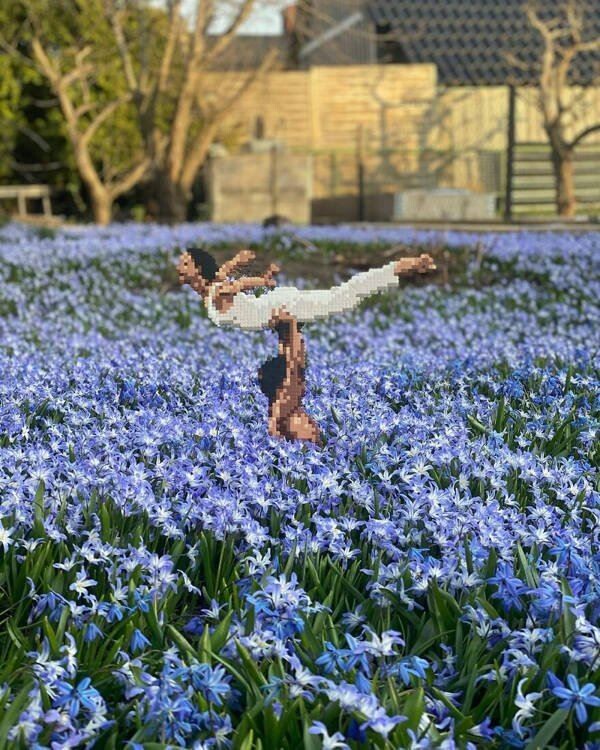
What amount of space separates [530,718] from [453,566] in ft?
1.51

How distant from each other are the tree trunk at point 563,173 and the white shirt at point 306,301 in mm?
14981

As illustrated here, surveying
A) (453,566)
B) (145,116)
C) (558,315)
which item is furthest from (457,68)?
(453,566)

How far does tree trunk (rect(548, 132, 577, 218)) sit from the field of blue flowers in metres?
13.9

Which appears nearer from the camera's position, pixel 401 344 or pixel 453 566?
pixel 453 566

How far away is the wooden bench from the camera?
2189 centimetres

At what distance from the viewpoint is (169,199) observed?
17516 mm

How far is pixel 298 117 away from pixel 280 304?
69.6ft

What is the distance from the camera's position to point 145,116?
16656 mm

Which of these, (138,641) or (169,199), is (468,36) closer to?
(169,199)

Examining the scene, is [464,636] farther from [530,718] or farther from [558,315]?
[558,315]

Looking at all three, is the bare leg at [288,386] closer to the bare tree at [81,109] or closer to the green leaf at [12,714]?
the green leaf at [12,714]

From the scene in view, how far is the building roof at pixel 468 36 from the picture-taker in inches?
977

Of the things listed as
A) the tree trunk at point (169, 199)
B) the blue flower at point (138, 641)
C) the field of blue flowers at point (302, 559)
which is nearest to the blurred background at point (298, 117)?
the tree trunk at point (169, 199)

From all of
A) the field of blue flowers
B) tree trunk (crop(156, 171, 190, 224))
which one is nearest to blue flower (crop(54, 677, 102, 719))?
the field of blue flowers
